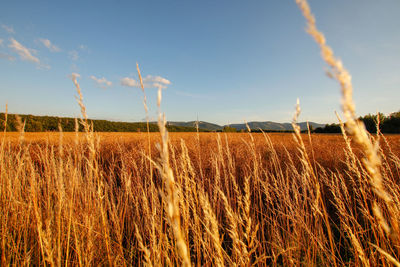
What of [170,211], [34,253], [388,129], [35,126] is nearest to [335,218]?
[170,211]

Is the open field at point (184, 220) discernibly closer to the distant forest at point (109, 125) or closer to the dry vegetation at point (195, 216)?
the dry vegetation at point (195, 216)

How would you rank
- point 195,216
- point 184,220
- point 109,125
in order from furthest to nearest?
point 109,125 < point 184,220 < point 195,216

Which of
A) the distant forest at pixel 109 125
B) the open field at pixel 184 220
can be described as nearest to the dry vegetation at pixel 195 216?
the open field at pixel 184 220

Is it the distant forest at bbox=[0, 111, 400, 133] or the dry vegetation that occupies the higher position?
the distant forest at bbox=[0, 111, 400, 133]

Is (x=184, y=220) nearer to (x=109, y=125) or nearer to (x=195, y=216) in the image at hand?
(x=195, y=216)

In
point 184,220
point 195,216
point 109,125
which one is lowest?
point 184,220

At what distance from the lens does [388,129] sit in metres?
33.3

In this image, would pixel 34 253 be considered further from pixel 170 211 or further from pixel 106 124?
pixel 106 124

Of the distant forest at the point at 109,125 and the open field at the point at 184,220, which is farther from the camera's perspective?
the distant forest at the point at 109,125

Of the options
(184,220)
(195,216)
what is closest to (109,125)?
(184,220)

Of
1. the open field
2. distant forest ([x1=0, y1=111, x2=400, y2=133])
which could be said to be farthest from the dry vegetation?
distant forest ([x1=0, y1=111, x2=400, y2=133])

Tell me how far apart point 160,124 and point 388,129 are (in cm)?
4741

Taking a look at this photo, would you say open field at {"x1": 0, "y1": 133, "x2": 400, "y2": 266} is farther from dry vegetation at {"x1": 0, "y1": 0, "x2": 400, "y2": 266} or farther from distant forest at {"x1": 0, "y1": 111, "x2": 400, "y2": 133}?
distant forest at {"x1": 0, "y1": 111, "x2": 400, "y2": 133}

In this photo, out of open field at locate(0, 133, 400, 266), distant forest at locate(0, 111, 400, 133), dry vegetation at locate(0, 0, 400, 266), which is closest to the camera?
dry vegetation at locate(0, 0, 400, 266)
